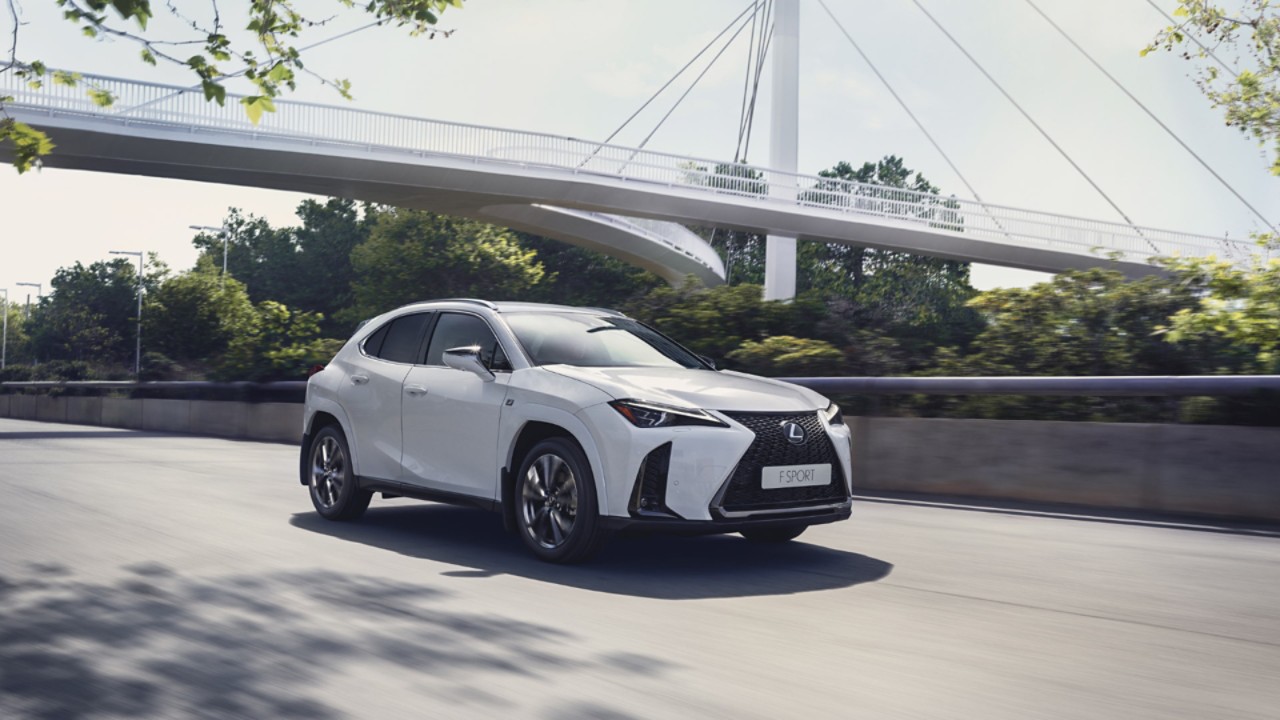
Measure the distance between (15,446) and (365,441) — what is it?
1236cm

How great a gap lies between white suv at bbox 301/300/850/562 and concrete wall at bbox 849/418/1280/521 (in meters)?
3.07

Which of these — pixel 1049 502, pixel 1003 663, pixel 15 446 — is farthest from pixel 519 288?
pixel 1003 663

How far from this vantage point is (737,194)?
46.4 m

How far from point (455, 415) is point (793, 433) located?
2.16 m

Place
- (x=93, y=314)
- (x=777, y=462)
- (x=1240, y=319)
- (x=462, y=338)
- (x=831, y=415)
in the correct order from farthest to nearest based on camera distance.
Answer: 1. (x=93, y=314)
2. (x=1240, y=319)
3. (x=462, y=338)
4. (x=831, y=415)
5. (x=777, y=462)

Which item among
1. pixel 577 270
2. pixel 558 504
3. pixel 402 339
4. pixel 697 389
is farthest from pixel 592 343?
pixel 577 270

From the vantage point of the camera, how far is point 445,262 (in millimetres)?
68875

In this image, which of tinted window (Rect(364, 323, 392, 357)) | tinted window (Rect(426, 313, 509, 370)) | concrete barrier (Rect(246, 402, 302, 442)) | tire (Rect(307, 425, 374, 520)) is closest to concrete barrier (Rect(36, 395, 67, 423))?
concrete barrier (Rect(246, 402, 302, 442))

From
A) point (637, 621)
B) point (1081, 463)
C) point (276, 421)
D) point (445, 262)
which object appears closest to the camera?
point (637, 621)

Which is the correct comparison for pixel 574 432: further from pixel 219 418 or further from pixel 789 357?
pixel 219 418

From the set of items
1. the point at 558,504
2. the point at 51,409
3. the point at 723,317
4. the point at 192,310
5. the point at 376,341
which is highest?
the point at 192,310

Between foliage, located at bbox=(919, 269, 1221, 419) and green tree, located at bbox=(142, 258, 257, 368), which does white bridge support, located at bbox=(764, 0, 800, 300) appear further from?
foliage, located at bbox=(919, 269, 1221, 419)

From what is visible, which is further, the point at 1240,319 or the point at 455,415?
the point at 1240,319

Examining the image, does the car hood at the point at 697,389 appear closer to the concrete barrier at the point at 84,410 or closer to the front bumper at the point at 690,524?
the front bumper at the point at 690,524
